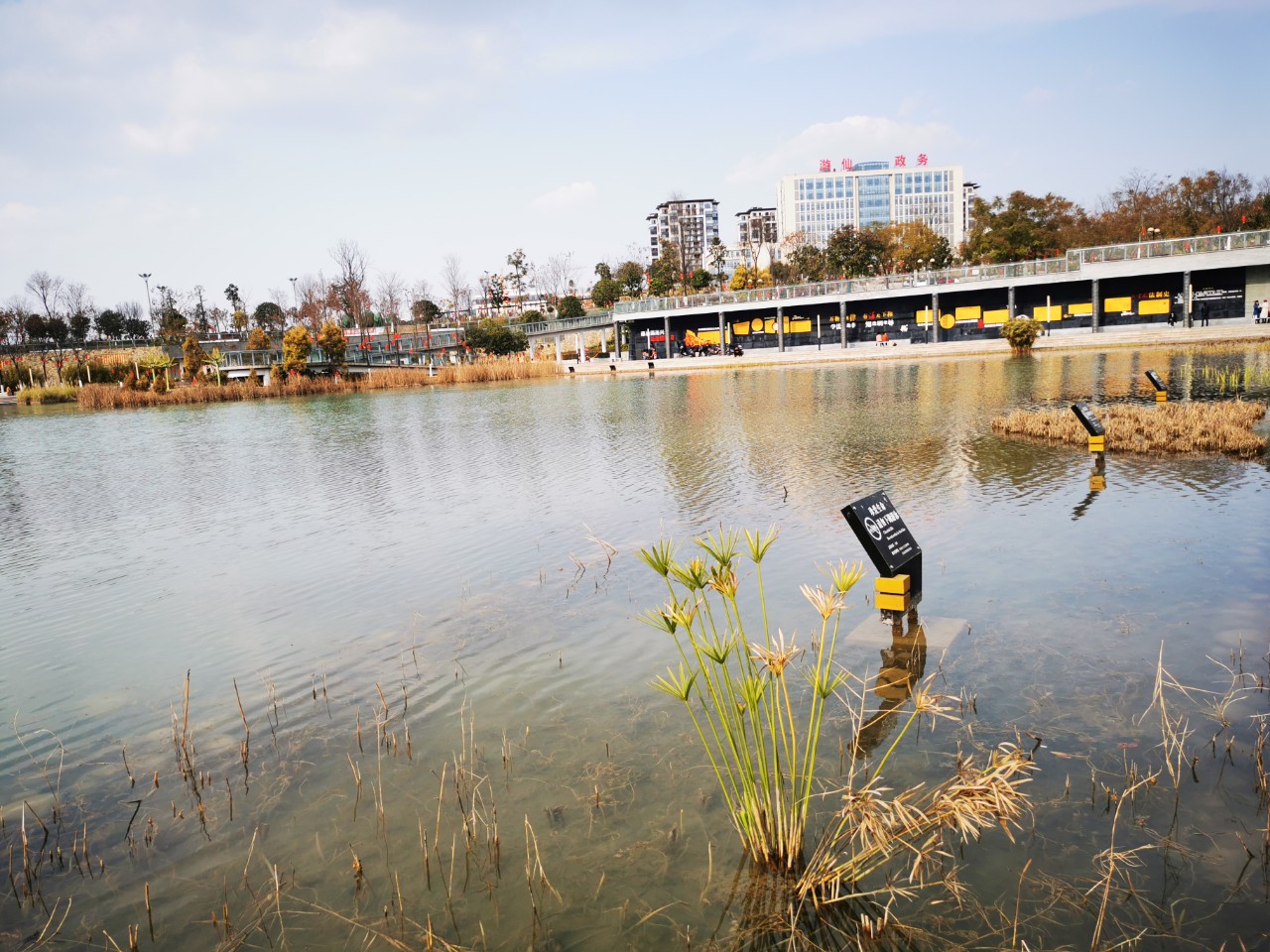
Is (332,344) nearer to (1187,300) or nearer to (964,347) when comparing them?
(964,347)

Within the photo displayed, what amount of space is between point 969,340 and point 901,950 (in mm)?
57623

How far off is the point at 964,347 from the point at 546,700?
49.6 meters

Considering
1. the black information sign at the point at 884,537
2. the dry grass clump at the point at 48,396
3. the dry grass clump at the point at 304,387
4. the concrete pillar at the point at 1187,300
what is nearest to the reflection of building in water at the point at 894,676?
the black information sign at the point at 884,537

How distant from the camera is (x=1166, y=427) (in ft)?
53.9

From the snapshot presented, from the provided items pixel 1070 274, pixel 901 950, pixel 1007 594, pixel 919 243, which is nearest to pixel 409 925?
pixel 901 950

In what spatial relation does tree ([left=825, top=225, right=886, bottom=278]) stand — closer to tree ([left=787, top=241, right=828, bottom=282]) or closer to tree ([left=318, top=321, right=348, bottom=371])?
tree ([left=787, top=241, right=828, bottom=282])

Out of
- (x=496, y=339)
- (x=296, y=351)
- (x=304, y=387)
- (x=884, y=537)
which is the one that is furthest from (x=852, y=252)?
(x=884, y=537)

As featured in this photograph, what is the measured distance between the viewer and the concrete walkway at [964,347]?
4412 cm

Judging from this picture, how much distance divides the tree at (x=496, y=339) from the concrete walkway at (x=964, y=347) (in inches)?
471

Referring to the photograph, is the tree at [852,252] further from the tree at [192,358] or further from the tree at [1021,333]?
the tree at [192,358]

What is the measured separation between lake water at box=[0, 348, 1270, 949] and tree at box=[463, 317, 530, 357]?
191 feet

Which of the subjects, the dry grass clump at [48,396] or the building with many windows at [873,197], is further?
the building with many windows at [873,197]

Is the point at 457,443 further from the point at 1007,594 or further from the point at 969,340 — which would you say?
the point at 969,340

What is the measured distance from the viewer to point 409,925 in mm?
4250
